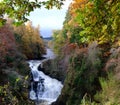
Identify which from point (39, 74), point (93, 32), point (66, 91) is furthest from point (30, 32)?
point (93, 32)

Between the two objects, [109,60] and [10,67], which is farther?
[10,67]

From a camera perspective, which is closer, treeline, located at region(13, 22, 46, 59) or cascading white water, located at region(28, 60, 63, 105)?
cascading white water, located at region(28, 60, 63, 105)

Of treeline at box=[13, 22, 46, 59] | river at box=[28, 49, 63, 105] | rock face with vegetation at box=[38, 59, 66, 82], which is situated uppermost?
treeline at box=[13, 22, 46, 59]

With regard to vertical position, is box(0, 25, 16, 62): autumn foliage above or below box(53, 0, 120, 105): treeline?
above

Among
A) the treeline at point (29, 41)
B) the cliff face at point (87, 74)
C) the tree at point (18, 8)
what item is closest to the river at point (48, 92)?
the cliff face at point (87, 74)

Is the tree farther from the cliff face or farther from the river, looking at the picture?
the river

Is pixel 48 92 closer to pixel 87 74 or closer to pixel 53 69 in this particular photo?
pixel 53 69

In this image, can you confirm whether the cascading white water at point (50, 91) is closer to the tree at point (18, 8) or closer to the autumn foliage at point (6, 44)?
the autumn foliage at point (6, 44)

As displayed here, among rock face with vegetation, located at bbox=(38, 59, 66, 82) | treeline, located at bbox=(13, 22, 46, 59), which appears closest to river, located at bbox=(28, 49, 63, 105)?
rock face with vegetation, located at bbox=(38, 59, 66, 82)

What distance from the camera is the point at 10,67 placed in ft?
108

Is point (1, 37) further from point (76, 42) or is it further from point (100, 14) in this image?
point (100, 14)

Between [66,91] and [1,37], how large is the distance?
9.99m

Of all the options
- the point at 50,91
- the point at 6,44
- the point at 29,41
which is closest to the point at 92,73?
the point at 50,91

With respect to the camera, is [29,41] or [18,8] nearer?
[18,8]
